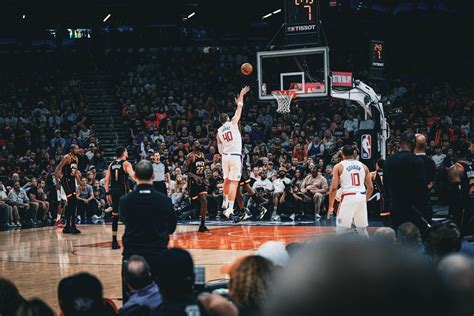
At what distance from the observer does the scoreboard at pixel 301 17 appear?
17.4 meters

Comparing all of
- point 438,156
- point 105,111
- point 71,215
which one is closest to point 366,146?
point 438,156

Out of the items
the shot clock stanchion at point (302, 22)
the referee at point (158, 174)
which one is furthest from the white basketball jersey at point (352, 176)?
the shot clock stanchion at point (302, 22)

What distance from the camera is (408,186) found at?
26.5 ft

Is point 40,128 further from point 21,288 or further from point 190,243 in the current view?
point 21,288

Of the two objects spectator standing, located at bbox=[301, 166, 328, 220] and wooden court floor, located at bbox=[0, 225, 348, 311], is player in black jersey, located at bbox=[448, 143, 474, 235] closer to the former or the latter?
wooden court floor, located at bbox=[0, 225, 348, 311]

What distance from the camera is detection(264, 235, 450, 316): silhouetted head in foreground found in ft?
2.88

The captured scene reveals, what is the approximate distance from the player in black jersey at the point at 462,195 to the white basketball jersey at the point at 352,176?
1.57 meters

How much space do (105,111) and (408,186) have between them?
22.2 m

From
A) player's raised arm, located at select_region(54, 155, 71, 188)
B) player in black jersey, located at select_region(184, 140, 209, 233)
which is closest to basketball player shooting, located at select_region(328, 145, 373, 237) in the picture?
player in black jersey, located at select_region(184, 140, 209, 233)

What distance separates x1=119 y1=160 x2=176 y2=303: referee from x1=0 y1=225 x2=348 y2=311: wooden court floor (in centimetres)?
Result: 170

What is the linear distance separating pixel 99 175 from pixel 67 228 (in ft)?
19.0

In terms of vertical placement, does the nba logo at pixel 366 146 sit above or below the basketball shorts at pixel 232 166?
above

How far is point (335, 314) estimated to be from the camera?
874mm

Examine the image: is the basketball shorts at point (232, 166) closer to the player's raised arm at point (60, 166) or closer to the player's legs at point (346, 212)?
the player's raised arm at point (60, 166)
